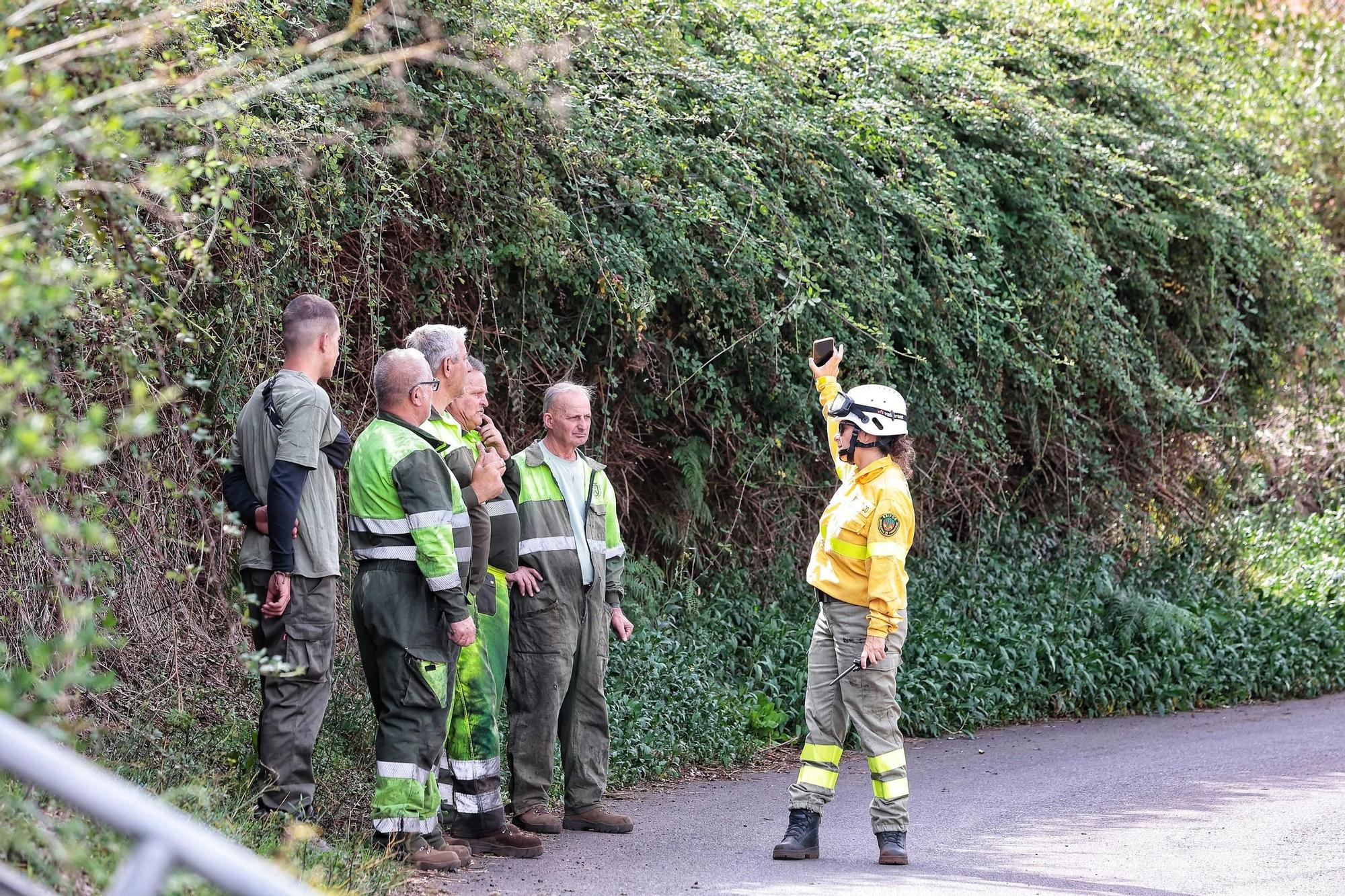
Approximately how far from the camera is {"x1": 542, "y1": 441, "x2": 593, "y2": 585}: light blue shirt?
7004 mm

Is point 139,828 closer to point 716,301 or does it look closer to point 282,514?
point 282,514

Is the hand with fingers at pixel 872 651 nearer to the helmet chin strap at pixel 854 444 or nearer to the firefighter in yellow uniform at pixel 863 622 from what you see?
the firefighter in yellow uniform at pixel 863 622

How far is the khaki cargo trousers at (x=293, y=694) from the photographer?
576 centimetres

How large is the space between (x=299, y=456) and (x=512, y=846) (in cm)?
205

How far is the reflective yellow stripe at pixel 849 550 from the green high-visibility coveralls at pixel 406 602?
1872 millimetres

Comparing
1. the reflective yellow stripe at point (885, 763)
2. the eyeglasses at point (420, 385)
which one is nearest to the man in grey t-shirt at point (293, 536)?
the eyeglasses at point (420, 385)

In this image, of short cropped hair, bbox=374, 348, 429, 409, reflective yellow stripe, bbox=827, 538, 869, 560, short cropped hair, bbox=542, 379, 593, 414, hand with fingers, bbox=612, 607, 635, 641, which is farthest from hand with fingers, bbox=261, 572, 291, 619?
reflective yellow stripe, bbox=827, 538, 869, 560

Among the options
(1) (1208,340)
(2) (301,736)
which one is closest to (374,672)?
(2) (301,736)

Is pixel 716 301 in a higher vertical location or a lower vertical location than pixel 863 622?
higher

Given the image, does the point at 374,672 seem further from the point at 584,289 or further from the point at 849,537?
the point at 584,289

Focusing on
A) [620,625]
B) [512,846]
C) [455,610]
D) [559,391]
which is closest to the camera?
[455,610]

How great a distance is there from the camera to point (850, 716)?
22.0 feet

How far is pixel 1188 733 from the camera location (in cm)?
987

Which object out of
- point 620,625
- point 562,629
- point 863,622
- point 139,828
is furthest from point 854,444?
point 139,828
